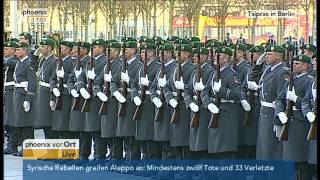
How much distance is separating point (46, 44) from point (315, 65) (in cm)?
232

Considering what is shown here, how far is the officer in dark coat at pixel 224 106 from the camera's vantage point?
26.5 ft

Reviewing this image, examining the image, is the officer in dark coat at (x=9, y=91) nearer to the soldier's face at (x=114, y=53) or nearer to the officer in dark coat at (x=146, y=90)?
the soldier's face at (x=114, y=53)

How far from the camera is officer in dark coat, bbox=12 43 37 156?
8703 mm

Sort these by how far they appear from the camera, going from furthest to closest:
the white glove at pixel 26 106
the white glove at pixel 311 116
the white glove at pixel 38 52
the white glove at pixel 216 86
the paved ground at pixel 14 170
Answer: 1. the white glove at pixel 26 106
2. the white glove at pixel 38 52
3. the white glove at pixel 216 86
4. the paved ground at pixel 14 170
5. the white glove at pixel 311 116

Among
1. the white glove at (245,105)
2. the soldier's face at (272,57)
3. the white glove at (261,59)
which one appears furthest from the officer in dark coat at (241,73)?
the soldier's face at (272,57)

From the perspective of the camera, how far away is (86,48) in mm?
8570

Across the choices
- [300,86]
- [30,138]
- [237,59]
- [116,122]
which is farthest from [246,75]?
[30,138]

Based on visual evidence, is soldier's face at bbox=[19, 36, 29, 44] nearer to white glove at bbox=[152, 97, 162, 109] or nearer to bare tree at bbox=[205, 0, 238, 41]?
white glove at bbox=[152, 97, 162, 109]

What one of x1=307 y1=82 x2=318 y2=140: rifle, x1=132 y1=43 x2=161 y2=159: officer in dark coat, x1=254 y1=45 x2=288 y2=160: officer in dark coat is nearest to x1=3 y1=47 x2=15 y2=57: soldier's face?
x1=132 y1=43 x2=161 y2=159: officer in dark coat

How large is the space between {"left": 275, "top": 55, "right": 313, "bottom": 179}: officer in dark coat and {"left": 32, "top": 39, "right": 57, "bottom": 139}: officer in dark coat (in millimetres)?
2087

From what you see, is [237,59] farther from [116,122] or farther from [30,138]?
[30,138]

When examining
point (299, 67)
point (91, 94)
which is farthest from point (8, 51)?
point (299, 67)

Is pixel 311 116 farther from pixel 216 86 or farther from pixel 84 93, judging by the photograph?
pixel 84 93

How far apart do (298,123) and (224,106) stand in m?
0.71
